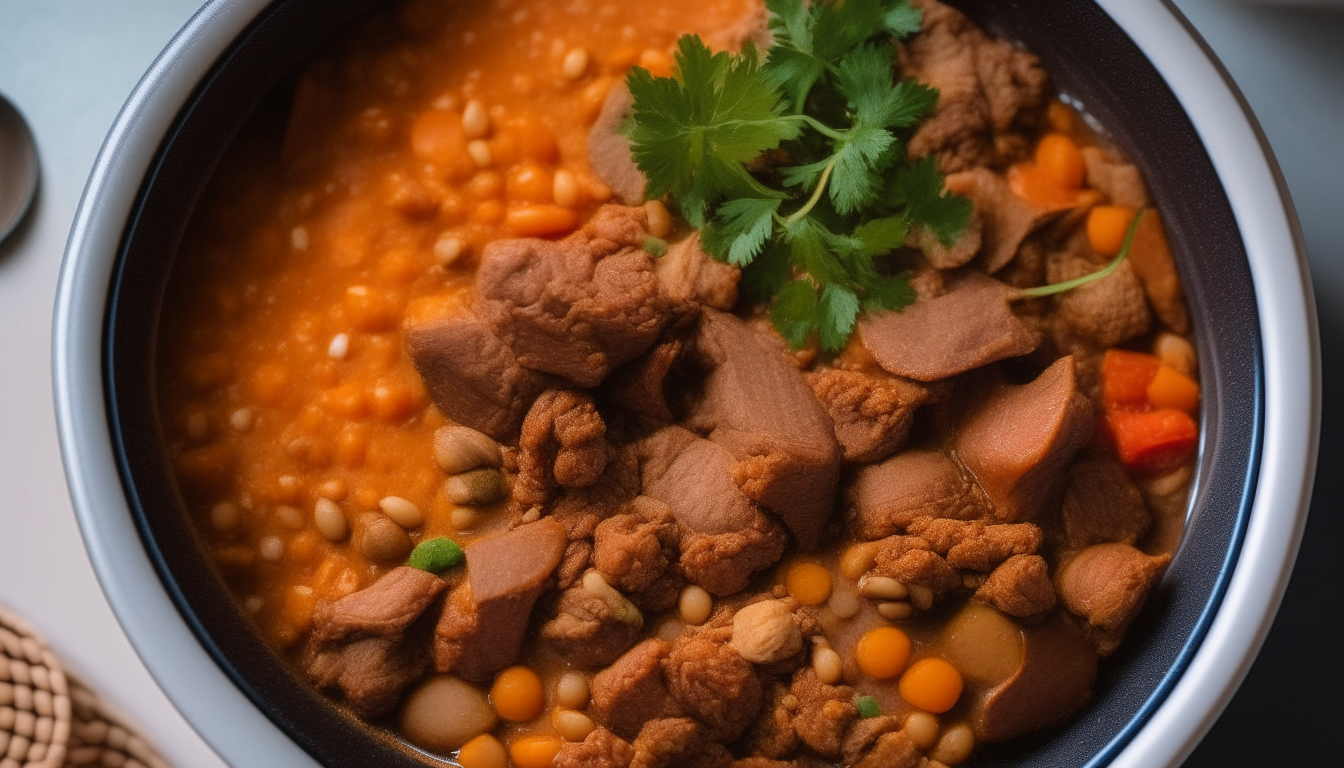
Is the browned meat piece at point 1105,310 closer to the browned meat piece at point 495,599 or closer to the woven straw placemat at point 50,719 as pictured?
the browned meat piece at point 495,599

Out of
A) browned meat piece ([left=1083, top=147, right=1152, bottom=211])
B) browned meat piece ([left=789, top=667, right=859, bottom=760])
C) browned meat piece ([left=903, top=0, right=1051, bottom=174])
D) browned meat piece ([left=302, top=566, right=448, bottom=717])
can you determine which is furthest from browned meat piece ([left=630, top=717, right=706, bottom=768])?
browned meat piece ([left=1083, top=147, right=1152, bottom=211])

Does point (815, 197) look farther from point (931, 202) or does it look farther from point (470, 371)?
point (470, 371)

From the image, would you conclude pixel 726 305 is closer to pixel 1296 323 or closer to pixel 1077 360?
pixel 1077 360

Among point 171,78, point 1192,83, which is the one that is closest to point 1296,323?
point 1192,83

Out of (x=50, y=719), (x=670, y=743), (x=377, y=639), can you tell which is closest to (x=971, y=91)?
(x=670, y=743)

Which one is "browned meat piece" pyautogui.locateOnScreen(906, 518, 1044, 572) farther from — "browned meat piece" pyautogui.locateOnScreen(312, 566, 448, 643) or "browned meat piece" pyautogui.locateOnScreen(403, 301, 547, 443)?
"browned meat piece" pyautogui.locateOnScreen(312, 566, 448, 643)

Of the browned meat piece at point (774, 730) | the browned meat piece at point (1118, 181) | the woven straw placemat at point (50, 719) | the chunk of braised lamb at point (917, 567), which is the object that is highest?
the browned meat piece at point (1118, 181)

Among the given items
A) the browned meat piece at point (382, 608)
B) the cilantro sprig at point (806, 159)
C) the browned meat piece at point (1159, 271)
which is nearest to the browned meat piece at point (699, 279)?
the cilantro sprig at point (806, 159)
